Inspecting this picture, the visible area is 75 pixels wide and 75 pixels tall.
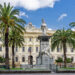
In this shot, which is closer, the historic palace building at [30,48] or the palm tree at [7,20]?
the palm tree at [7,20]

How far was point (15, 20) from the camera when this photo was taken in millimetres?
36031

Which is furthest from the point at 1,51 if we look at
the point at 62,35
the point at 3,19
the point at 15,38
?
the point at 3,19

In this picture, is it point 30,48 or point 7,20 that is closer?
point 7,20

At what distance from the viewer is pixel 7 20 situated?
114 ft

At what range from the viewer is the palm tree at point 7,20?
113 feet

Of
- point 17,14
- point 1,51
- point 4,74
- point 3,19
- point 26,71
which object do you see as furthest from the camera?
point 1,51

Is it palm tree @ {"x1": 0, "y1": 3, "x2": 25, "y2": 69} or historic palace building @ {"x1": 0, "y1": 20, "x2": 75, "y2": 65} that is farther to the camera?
historic palace building @ {"x1": 0, "y1": 20, "x2": 75, "y2": 65}

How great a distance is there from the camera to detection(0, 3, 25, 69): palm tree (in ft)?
113

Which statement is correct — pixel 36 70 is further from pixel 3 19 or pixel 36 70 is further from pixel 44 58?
pixel 3 19

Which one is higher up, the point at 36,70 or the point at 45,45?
the point at 45,45

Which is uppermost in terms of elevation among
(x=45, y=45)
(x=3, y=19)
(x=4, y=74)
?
(x=3, y=19)

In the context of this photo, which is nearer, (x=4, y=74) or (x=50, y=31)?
(x=4, y=74)

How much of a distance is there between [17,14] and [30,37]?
40659 millimetres

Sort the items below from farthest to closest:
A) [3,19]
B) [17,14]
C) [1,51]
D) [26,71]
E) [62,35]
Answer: [1,51] → [62,35] → [17,14] → [3,19] → [26,71]
